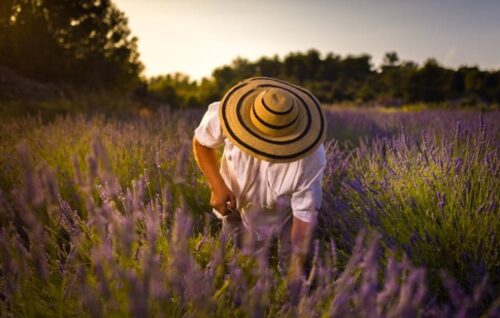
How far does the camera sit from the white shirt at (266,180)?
1681 millimetres

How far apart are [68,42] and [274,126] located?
1466cm

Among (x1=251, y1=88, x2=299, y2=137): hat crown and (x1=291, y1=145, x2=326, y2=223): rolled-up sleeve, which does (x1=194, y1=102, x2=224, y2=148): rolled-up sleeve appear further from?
(x1=291, y1=145, x2=326, y2=223): rolled-up sleeve

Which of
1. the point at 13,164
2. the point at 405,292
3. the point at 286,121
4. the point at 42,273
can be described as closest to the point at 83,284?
the point at 42,273

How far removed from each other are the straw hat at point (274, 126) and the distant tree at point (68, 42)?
13.4 m

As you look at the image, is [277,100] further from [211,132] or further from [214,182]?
[214,182]

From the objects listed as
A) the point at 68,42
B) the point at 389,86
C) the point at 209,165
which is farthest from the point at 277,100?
the point at 389,86

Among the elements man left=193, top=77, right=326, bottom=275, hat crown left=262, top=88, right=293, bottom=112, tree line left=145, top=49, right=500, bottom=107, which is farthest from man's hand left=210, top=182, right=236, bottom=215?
tree line left=145, top=49, right=500, bottom=107

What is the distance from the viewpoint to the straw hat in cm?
155

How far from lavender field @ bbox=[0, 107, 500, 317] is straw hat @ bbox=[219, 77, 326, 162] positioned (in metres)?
0.26

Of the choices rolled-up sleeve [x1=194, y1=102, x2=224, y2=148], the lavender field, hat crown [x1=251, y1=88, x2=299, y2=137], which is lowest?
the lavender field

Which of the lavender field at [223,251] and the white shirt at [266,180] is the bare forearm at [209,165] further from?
the lavender field at [223,251]

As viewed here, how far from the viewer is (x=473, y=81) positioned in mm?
18562

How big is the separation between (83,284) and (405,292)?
76 cm

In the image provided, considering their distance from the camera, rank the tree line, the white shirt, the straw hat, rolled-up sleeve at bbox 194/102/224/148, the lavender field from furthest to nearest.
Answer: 1. the tree line
2. rolled-up sleeve at bbox 194/102/224/148
3. the white shirt
4. the straw hat
5. the lavender field
